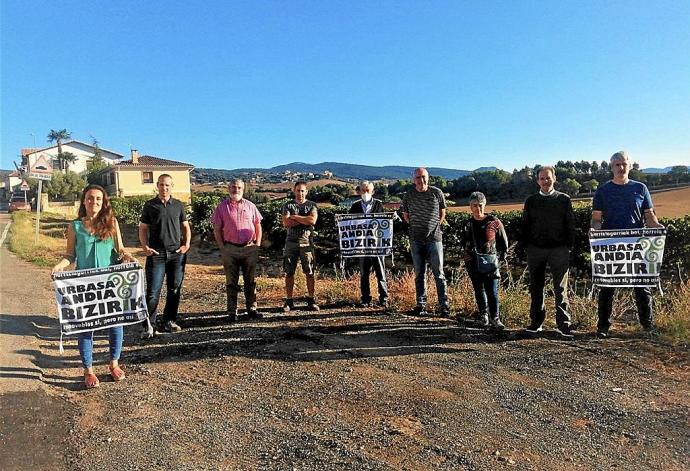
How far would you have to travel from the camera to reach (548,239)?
5.80 metres

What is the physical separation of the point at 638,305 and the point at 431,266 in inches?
101

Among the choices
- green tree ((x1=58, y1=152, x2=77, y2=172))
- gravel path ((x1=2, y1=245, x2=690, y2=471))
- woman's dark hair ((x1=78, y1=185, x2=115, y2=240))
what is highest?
green tree ((x1=58, y1=152, x2=77, y2=172))

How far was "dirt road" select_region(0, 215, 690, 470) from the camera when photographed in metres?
3.29

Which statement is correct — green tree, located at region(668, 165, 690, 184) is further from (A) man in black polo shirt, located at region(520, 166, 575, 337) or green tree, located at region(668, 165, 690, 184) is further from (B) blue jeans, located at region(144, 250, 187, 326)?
(B) blue jeans, located at region(144, 250, 187, 326)

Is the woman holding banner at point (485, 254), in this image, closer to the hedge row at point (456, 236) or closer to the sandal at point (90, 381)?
the hedge row at point (456, 236)

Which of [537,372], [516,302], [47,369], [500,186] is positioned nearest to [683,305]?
[516,302]

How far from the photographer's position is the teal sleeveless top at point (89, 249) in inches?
184

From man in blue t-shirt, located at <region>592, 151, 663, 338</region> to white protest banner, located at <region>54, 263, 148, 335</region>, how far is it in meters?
5.17

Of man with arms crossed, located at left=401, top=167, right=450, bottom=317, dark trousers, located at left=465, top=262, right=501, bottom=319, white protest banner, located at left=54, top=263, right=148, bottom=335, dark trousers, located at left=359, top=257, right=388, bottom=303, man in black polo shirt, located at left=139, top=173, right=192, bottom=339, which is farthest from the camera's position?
dark trousers, located at left=359, top=257, right=388, bottom=303

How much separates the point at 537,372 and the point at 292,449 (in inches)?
103

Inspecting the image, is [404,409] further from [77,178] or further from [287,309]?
[77,178]

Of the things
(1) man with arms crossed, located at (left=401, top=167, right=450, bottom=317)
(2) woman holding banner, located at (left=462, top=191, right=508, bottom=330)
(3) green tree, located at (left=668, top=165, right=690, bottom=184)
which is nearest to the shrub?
(1) man with arms crossed, located at (left=401, top=167, right=450, bottom=317)

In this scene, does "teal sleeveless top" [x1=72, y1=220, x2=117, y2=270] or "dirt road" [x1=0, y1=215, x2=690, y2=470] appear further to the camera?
"teal sleeveless top" [x1=72, y1=220, x2=117, y2=270]

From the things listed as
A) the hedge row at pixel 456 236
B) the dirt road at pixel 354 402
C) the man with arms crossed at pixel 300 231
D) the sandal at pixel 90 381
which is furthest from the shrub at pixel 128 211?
the sandal at pixel 90 381
